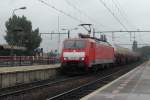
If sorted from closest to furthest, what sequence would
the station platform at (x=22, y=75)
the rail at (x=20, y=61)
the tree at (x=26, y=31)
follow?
1. the station platform at (x=22, y=75)
2. the rail at (x=20, y=61)
3. the tree at (x=26, y=31)

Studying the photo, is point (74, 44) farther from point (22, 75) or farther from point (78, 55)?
point (22, 75)

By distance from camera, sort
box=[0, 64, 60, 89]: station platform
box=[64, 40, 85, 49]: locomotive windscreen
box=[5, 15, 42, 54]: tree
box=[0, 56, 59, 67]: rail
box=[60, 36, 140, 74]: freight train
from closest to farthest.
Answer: box=[0, 64, 60, 89]: station platform, box=[60, 36, 140, 74]: freight train, box=[64, 40, 85, 49]: locomotive windscreen, box=[0, 56, 59, 67]: rail, box=[5, 15, 42, 54]: tree

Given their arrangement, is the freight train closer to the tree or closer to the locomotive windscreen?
the locomotive windscreen

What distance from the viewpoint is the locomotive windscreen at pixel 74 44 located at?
33500 mm

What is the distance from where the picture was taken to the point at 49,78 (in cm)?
3234

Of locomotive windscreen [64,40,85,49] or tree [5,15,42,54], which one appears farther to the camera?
tree [5,15,42,54]

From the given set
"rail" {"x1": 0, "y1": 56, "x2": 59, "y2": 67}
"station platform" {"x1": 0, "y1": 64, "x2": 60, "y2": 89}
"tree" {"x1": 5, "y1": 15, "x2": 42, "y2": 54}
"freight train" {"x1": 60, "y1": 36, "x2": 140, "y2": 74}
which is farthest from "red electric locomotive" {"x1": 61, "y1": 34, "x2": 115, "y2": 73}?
"tree" {"x1": 5, "y1": 15, "x2": 42, "y2": 54}

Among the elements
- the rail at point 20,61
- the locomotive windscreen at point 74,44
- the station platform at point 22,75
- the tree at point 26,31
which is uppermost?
the tree at point 26,31

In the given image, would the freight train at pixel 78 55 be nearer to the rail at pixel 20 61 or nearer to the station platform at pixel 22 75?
the station platform at pixel 22 75

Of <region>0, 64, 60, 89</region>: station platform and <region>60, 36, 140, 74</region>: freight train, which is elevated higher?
<region>60, 36, 140, 74</region>: freight train

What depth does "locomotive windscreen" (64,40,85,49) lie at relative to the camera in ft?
110

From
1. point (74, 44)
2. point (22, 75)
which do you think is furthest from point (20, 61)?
point (22, 75)

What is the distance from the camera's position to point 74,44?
3375cm

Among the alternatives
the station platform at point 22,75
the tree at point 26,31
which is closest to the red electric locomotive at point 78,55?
the station platform at point 22,75
